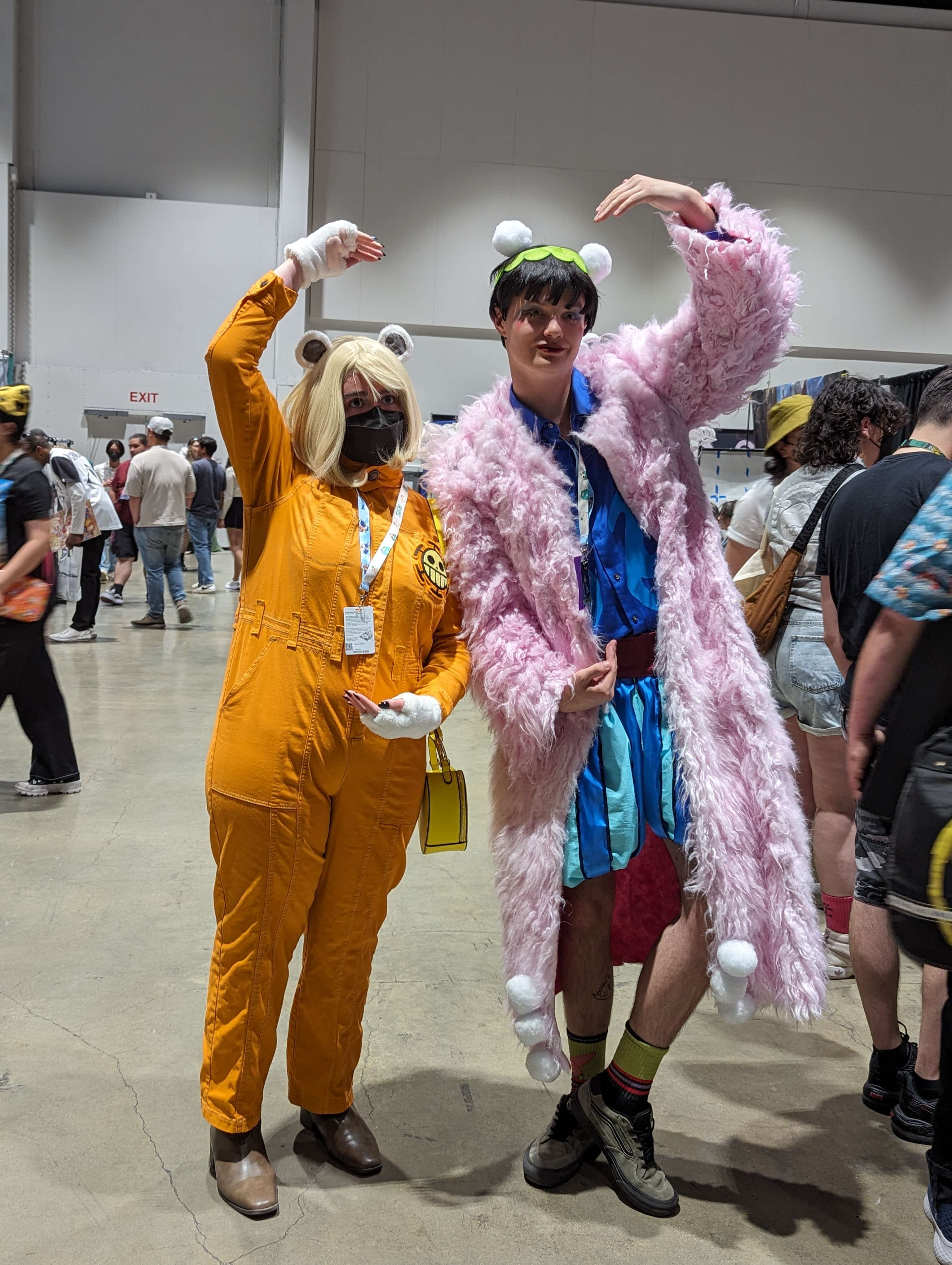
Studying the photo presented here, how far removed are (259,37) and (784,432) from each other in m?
13.3

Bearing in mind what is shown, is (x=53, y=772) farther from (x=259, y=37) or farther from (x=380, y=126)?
(x=259, y=37)

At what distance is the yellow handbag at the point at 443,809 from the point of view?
201cm

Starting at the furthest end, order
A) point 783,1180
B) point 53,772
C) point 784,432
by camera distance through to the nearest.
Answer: point 53,772
point 784,432
point 783,1180

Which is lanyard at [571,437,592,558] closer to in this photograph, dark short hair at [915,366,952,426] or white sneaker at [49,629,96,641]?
dark short hair at [915,366,952,426]

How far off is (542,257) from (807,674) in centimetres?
157

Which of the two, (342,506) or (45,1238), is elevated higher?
(342,506)

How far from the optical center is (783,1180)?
2.09m

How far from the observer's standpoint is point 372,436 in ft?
6.36

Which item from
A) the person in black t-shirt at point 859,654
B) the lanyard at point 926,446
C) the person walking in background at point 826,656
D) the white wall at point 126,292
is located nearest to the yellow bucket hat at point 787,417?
the person walking in background at point 826,656

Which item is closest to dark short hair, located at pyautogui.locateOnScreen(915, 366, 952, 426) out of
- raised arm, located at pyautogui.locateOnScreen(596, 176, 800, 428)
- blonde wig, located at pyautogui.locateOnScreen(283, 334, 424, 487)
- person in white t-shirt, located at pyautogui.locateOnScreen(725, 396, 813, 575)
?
raised arm, located at pyautogui.locateOnScreen(596, 176, 800, 428)

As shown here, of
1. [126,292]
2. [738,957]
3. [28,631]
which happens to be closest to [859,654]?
[738,957]

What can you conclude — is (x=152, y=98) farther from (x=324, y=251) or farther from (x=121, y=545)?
(x=324, y=251)

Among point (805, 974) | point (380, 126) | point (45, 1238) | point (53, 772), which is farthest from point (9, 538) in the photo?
point (380, 126)

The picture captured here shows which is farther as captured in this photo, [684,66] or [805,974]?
[684,66]
